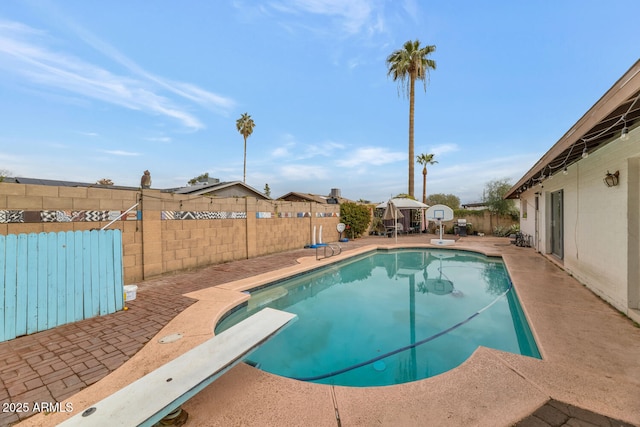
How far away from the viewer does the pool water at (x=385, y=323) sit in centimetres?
356

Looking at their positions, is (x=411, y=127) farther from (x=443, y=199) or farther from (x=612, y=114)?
(x=443, y=199)

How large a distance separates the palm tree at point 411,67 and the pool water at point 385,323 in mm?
11835

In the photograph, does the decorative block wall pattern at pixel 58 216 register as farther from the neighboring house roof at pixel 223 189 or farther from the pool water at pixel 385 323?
the neighboring house roof at pixel 223 189

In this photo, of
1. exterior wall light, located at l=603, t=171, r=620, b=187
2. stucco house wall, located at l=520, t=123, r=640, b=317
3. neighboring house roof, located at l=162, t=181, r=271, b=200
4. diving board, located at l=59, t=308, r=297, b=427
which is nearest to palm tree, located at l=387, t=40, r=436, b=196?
stucco house wall, located at l=520, t=123, r=640, b=317

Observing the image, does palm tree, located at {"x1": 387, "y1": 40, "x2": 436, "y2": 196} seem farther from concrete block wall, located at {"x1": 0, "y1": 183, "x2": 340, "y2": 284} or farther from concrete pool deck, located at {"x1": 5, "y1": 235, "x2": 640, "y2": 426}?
concrete pool deck, located at {"x1": 5, "y1": 235, "x2": 640, "y2": 426}

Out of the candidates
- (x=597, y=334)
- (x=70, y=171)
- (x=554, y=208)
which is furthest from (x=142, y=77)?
(x=554, y=208)

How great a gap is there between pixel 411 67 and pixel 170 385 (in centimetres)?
2047

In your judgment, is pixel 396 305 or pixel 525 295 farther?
pixel 396 305

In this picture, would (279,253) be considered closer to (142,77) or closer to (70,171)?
(142,77)

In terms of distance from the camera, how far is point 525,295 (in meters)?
Result: 5.23

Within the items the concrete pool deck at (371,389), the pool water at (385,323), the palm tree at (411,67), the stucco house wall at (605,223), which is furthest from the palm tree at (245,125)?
the concrete pool deck at (371,389)

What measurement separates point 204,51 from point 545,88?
535 inches

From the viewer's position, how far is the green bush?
1582 centimetres

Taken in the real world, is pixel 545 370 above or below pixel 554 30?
below
